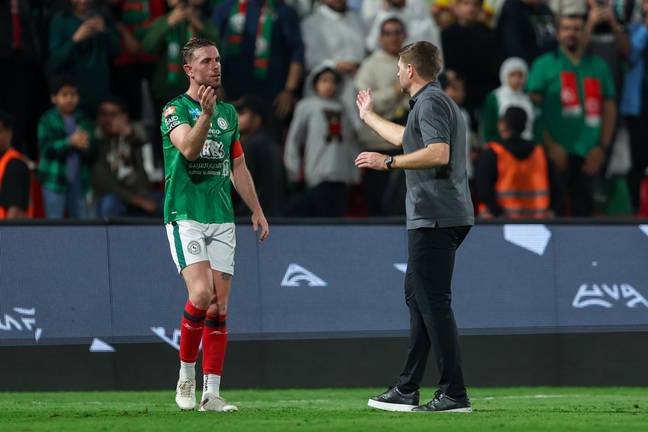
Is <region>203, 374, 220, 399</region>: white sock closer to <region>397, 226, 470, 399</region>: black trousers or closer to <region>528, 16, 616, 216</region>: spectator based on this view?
<region>397, 226, 470, 399</region>: black trousers

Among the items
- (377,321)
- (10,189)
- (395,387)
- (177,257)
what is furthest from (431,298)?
(10,189)

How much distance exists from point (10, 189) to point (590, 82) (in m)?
6.74

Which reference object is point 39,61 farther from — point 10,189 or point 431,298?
point 431,298

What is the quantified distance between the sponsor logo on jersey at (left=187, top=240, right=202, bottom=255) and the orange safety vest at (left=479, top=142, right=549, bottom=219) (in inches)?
234

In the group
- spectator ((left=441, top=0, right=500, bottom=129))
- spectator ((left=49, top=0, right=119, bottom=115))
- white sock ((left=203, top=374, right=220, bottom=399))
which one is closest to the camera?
white sock ((left=203, top=374, right=220, bottom=399))

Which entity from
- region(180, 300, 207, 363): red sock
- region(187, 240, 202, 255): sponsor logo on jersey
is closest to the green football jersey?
region(187, 240, 202, 255): sponsor logo on jersey

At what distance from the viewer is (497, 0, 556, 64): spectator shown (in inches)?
628

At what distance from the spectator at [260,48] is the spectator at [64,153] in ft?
6.10

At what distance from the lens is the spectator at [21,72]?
14.3 m

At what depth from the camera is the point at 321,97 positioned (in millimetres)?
14727

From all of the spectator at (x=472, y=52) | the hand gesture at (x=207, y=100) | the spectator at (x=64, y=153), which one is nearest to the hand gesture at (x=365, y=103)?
the hand gesture at (x=207, y=100)

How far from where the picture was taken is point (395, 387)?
899 cm

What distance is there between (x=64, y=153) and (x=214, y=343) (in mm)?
5528

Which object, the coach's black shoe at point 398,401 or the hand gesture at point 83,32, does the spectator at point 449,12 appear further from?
the coach's black shoe at point 398,401
